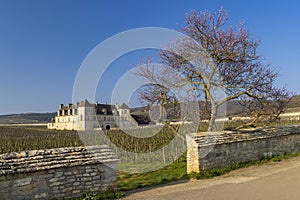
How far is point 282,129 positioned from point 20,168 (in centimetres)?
1178

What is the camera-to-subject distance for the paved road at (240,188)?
621 centimetres

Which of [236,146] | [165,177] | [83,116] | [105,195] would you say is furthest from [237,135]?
[83,116]

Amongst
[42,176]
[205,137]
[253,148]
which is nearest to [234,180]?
[205,137]

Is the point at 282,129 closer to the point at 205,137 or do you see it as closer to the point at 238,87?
the point at 238,87

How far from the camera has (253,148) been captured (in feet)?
36.2

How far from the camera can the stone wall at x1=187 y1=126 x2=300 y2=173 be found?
30.4 ft

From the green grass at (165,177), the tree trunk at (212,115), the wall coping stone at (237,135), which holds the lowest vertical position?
the green grass at (165,177)

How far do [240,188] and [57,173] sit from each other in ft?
16.0

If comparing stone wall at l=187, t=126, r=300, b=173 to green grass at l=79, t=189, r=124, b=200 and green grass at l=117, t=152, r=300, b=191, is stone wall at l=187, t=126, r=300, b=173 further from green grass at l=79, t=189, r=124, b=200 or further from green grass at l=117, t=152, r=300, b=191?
green grass at l=79, t=189, r=124, b=200

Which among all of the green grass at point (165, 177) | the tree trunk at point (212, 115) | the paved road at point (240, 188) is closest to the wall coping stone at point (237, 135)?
the green grass at point (165, 177)

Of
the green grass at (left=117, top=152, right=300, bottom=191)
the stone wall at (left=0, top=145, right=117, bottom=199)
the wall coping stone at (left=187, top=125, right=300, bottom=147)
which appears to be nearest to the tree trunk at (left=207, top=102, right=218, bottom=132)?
the wall coping stone at (left=187, top=125, right=300, bottom=147)

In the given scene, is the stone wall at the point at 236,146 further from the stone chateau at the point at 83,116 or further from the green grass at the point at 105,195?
the stone chateau at the point at 83,116

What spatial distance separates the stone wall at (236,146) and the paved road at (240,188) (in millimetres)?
846

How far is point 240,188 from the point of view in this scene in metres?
6.96
